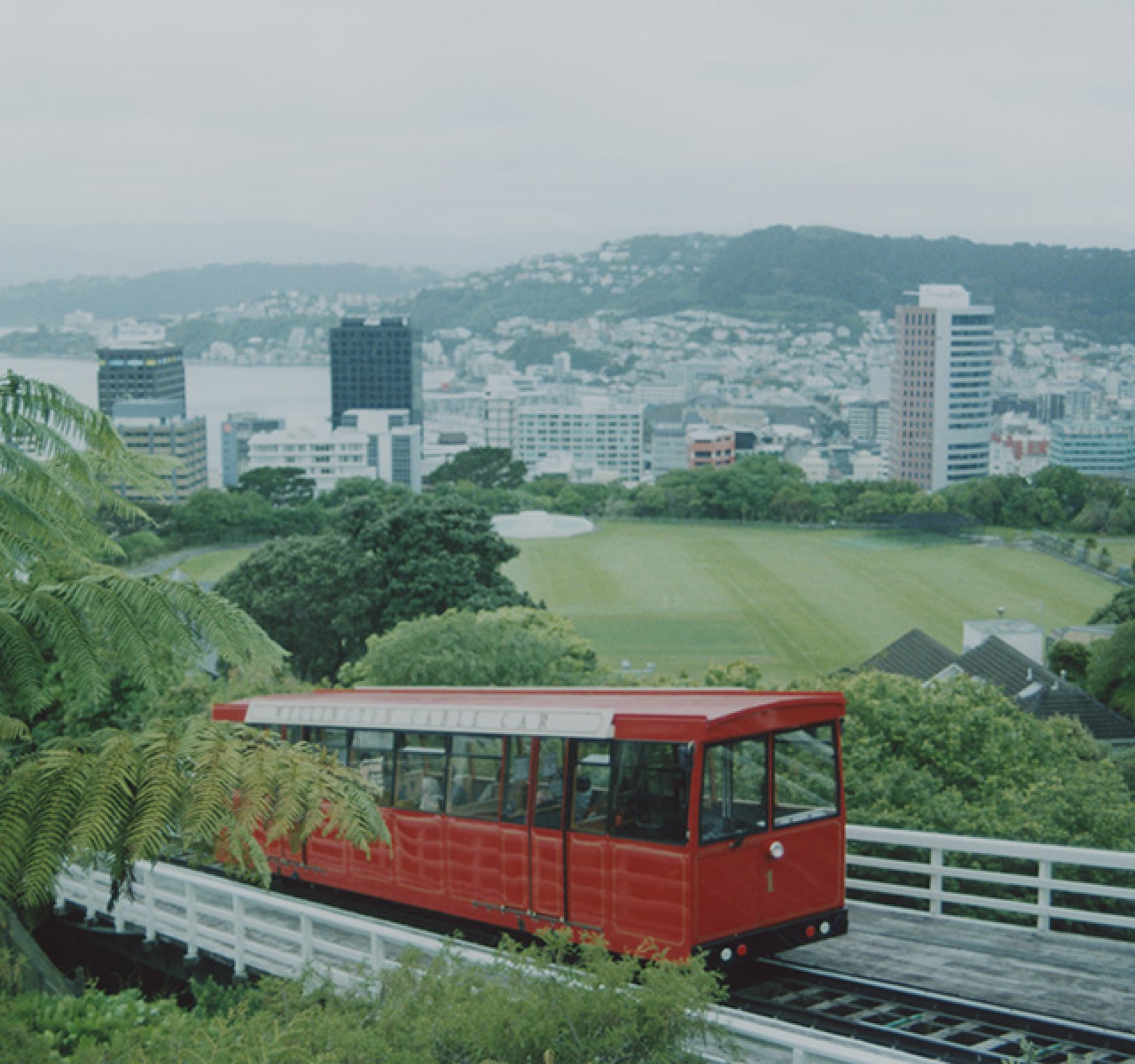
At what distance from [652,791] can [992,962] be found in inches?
95.8

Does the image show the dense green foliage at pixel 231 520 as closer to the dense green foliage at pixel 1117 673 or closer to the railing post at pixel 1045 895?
the dense green foliage at pixel 1117 673

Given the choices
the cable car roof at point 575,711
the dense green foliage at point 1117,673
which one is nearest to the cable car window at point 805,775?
the cable car roof at point 575,711

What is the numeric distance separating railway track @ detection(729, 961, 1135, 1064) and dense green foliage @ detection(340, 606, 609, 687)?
17730mm

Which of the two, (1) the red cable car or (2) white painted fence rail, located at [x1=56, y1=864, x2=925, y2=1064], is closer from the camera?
(2) white painted fence rail, located at [x1=56, y1=864, x2=925, y2=1064]

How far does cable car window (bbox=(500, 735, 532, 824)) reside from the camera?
406 inches

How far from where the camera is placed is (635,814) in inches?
377

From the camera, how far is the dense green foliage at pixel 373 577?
140 ft

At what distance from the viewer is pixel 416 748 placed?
444 inches

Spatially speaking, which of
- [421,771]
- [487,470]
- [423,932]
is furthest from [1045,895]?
[487,470]

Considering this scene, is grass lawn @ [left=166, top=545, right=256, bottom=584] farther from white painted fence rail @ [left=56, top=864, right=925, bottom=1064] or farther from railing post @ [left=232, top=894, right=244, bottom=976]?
railing post @ [left=232, top=894, right=244, bottom=976]

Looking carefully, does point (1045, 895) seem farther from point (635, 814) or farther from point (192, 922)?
point (192, 922)

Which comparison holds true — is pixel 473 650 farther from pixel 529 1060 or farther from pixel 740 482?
pixel 740 482

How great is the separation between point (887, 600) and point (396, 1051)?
82.4 meters

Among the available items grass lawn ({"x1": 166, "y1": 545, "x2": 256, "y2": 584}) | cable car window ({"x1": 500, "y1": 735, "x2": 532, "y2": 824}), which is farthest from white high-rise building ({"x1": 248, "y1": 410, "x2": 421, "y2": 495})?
cable car window ({"x1": 500, "y1": 735, "x2": 532, "y2": 824})
